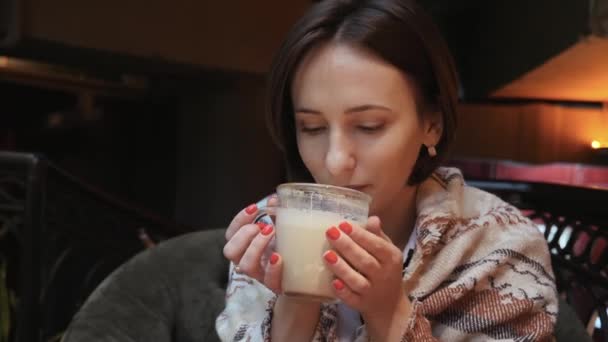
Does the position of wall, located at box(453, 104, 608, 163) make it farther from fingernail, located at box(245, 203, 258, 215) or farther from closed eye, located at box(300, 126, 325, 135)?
fingernail, located at box(245, 203, 258, 215)

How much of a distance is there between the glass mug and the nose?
148 mm

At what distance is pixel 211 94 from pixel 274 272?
340 centimetres

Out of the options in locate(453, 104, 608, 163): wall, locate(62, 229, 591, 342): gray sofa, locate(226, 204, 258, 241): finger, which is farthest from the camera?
locate(453, 104, 608, 163): wall

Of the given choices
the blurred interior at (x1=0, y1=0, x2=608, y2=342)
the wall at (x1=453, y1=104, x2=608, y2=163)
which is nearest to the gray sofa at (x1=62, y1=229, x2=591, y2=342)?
the blurred interior at (x1=0, y1=0, x2=608, y2=342)

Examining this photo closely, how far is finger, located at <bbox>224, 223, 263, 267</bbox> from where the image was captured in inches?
31.6

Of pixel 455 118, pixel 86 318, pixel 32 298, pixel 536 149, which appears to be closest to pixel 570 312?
pixel 455 118

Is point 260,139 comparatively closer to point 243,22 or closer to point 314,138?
point 243,22

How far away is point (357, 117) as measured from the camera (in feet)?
3.06

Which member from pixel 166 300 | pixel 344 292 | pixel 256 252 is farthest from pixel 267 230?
pixel 166 300

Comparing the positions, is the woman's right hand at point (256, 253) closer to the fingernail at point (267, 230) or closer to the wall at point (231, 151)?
the fingernail at point (267, 230)

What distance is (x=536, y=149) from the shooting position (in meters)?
3.07

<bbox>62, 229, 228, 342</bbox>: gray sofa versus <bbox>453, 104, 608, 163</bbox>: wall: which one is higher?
<bbox>453, 104, 608, 163</bbox>: wall

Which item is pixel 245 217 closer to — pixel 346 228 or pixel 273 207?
pixel 273 207

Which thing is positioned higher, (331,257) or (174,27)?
(174,27)
